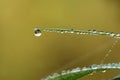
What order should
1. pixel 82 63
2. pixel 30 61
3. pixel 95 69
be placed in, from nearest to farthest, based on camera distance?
pixel 95 69, pixel 82 63, pixel 30 61

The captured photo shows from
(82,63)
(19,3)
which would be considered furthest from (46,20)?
(82,63)

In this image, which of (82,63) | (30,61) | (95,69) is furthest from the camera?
(30,61)

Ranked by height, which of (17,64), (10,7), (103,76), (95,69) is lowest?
(103,76)

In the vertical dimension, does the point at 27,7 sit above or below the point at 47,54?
above

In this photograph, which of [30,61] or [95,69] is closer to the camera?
[95,69]

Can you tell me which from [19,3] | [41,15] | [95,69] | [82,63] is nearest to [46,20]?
[41,15]

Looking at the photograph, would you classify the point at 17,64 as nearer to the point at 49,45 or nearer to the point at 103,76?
the point at 49,45
